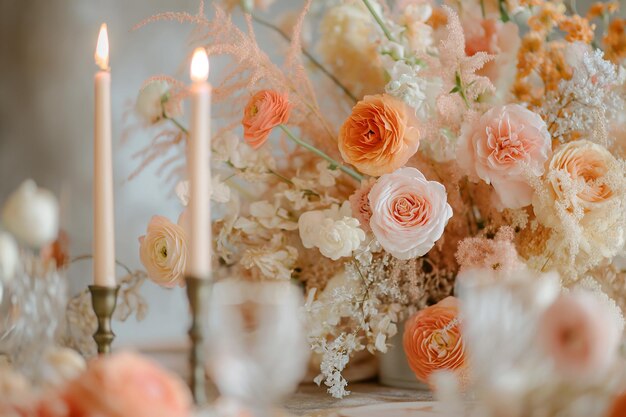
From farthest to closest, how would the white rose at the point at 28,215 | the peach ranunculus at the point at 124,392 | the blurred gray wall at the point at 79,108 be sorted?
the blurred gray wall at the point at 79,108 → the white rose at the point at 28,215 → the peach ranunculus at the point at 124,392

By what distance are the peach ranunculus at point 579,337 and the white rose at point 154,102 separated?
57 cm

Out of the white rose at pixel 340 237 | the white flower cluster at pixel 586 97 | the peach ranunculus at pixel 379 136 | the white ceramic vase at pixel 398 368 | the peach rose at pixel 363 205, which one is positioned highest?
the white flower cluster at pixel 586 97

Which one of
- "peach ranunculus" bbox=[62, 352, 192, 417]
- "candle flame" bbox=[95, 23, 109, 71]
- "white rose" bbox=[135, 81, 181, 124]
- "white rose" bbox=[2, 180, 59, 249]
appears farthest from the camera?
"white rose" bbox=[135, 81, 181, 124]

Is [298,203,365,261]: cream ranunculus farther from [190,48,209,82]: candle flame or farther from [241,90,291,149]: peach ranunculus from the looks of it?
[190,48,209,82]: candle flame

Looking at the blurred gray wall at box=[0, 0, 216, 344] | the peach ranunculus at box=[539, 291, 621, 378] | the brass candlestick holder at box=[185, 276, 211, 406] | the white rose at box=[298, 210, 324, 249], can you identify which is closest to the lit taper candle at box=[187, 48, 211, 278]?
the brass candlestick holder at box=[185, 276, 211, 406]

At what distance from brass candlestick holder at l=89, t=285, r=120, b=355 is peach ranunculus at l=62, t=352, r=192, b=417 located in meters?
0.17

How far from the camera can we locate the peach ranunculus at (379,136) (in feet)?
2.76

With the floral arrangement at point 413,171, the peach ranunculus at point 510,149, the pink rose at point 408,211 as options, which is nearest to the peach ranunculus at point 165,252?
the floral arrangement at point 413,171

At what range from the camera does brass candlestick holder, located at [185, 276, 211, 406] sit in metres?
0.55

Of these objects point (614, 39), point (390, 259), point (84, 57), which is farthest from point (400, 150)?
point (84, 57)

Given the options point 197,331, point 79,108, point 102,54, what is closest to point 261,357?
point 197,331

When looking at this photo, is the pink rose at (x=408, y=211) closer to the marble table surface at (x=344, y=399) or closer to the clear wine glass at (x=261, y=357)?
the marble table surface at (x=344, y=399)

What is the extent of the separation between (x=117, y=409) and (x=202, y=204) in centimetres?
16

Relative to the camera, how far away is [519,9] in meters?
1.08
